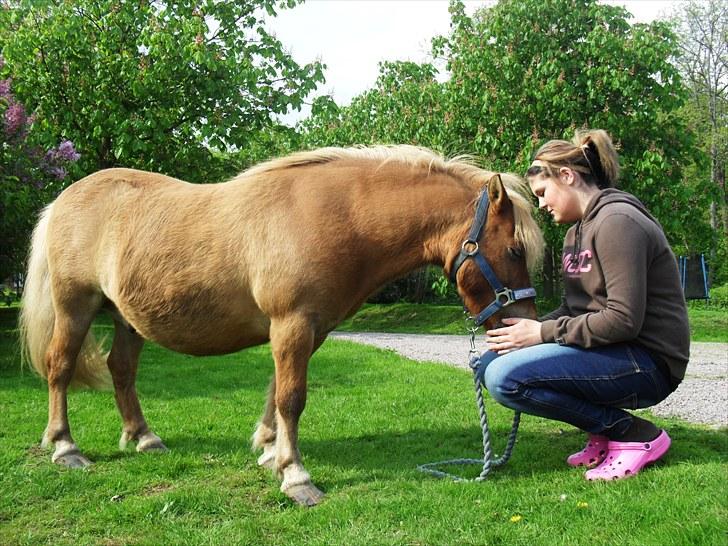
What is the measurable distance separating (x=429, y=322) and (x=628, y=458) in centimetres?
1553

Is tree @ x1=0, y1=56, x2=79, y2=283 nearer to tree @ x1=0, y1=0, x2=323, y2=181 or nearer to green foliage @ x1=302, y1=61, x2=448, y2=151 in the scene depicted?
tree @ x1=0, y1=0, x2=323, y2=181

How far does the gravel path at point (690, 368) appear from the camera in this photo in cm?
621

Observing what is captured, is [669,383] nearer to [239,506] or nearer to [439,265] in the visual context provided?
[439,265]

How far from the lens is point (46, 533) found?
11.1 ft

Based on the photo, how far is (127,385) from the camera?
207 inches

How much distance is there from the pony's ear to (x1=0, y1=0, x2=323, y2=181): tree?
9.75 metres

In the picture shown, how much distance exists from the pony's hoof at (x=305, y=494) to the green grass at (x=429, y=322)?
11719 millimetres

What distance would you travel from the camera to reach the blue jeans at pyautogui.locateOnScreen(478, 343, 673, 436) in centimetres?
369

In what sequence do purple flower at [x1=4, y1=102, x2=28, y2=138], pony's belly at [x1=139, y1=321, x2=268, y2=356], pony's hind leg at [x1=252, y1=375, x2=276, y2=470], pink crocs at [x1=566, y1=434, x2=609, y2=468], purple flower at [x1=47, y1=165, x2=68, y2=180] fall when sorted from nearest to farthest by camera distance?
pink crocs at [x1=566, y1=434, x2=609, y2=468] → pony's belly at [x1=139, y1=321, x2=268, y2=356] → pony's hind leg at [x1=252, y1=375, x2=276, y2=470] → purple flower at [x1=4, y1=102, x2=28, y2=138] → purple flower at [x1=47, y1=165, x2=68, y2=180]

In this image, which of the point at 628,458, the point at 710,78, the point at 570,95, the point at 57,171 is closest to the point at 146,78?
the point at 57,171

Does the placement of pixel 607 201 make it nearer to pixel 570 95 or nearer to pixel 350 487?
pixel 350 487

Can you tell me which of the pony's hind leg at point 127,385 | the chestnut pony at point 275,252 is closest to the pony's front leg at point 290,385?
the chestnut pony at point 275,252

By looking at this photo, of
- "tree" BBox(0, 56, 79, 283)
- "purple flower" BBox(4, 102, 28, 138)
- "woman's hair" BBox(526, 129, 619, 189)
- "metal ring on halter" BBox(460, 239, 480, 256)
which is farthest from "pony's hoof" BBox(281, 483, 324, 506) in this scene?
"purple flower" BBox(4, 102, 28, 138)

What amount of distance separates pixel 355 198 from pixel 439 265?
72 centimetres
